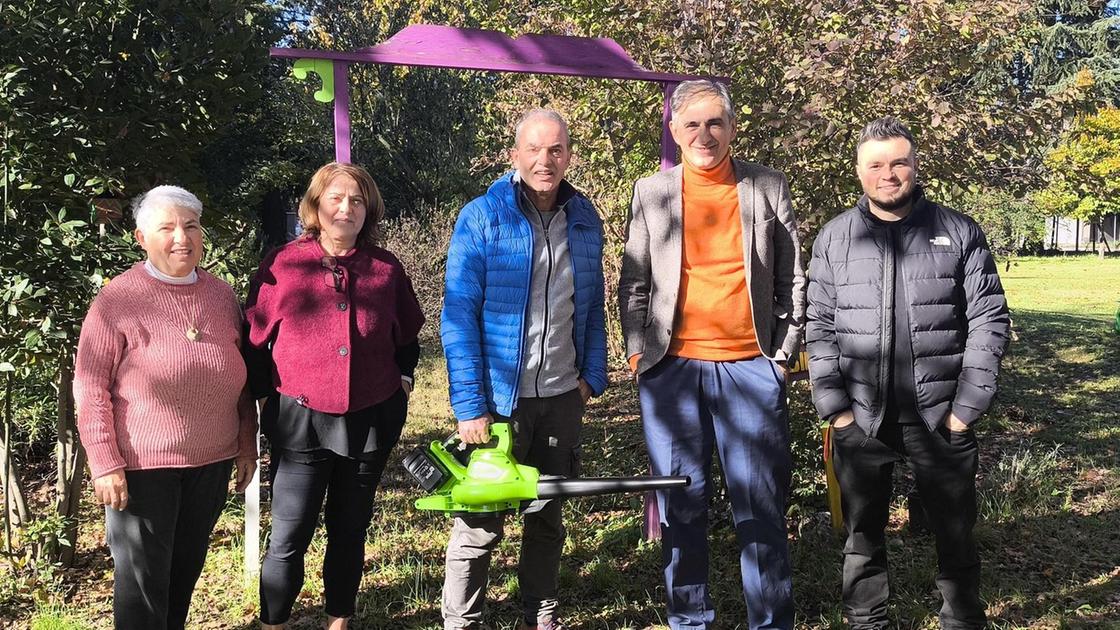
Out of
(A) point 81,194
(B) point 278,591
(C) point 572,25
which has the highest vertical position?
(C) point 572,25

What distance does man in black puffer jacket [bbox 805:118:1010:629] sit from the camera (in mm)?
2785

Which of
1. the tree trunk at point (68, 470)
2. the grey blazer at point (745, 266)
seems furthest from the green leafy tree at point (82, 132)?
the grey blazer at point (745, 266)

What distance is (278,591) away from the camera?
2799mm

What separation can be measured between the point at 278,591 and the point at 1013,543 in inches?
139

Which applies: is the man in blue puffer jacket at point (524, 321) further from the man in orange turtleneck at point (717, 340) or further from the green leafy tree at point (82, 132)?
the green leafy tree at point (82, 132)

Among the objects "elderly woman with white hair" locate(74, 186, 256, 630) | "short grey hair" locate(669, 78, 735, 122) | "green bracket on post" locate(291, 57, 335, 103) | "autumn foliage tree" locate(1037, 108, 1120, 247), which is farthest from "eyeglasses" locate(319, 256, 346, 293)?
"autumn foliage tree" locate(1037, 108, 1120, 247)

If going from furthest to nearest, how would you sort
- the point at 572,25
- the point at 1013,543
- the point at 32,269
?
the point at 572,25 → the point at 1013,543 → the point at 32,269

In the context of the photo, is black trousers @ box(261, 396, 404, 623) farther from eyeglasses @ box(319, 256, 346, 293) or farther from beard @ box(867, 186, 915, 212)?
beard @ box(867, 186, 915, 212)

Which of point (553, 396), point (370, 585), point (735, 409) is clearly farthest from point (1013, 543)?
point (370, 585)

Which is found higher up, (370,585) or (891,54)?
(891,54)

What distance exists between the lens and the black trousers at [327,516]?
275cm

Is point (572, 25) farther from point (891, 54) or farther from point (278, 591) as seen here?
point (278, 591)

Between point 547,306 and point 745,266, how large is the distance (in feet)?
2.21

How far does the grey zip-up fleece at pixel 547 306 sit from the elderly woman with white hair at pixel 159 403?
0.93 metres
